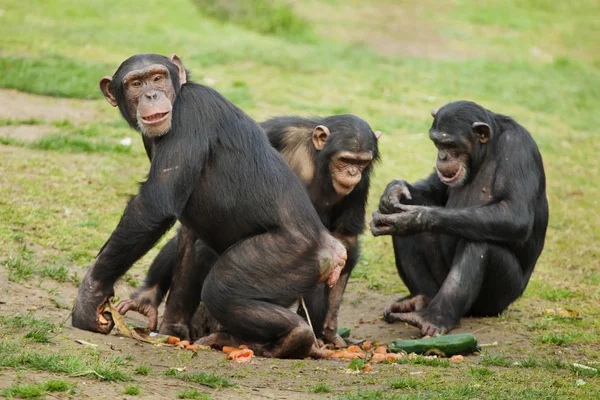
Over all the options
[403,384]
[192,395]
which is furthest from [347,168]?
[192,395]

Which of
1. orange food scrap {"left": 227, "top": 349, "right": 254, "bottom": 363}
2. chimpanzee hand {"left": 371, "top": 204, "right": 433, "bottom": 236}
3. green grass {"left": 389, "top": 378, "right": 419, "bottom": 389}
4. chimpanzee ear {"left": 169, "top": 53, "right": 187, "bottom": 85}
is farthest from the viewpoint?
chimpanzee hand {"left": 371, "top": 204, "right": 433, "bottom": 236}

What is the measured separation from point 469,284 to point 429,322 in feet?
1.59

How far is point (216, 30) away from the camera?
71.4ft

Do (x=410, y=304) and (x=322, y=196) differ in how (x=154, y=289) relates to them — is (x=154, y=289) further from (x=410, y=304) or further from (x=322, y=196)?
(x=410, y=304)

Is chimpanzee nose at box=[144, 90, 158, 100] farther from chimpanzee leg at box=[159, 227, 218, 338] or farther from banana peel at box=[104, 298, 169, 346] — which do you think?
banana peel at box=[104, 298, 169, 346]

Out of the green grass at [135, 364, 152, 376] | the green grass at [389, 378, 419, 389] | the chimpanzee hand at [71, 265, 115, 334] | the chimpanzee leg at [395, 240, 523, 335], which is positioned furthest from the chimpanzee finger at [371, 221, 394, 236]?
the green grass at [135, 364, 152, 376]

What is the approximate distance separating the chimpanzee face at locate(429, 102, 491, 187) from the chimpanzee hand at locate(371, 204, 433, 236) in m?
0.42

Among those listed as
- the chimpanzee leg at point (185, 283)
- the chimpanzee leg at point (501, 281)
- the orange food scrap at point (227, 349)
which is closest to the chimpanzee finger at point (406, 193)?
the chimpanzee leg at point (501, 281)

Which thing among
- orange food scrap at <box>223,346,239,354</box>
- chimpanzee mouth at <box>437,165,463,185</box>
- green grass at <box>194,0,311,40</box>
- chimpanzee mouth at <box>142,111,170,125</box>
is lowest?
orange food scrap at <box>223,346,239,354</box>

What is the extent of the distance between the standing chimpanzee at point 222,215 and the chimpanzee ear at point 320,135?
62 cm

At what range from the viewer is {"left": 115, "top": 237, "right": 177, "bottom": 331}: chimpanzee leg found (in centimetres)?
781

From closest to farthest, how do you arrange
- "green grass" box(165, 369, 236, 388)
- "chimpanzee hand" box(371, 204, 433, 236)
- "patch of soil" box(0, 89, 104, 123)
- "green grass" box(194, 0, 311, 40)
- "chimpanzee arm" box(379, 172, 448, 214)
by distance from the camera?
"green grass" box(165, 369, 236, 388)
"chimpanzee hand" box(371, 204, 433, 236)
"chimpanzee arm" box(379, 172, 448, 214)
"patch of soil" box(0, 89, 104, 123)
"green grass" box(194, 0, 311, 40)

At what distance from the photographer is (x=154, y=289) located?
7969mm

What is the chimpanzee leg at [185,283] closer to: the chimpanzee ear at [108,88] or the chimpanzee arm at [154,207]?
the chimpanzee arm at [154,207]
